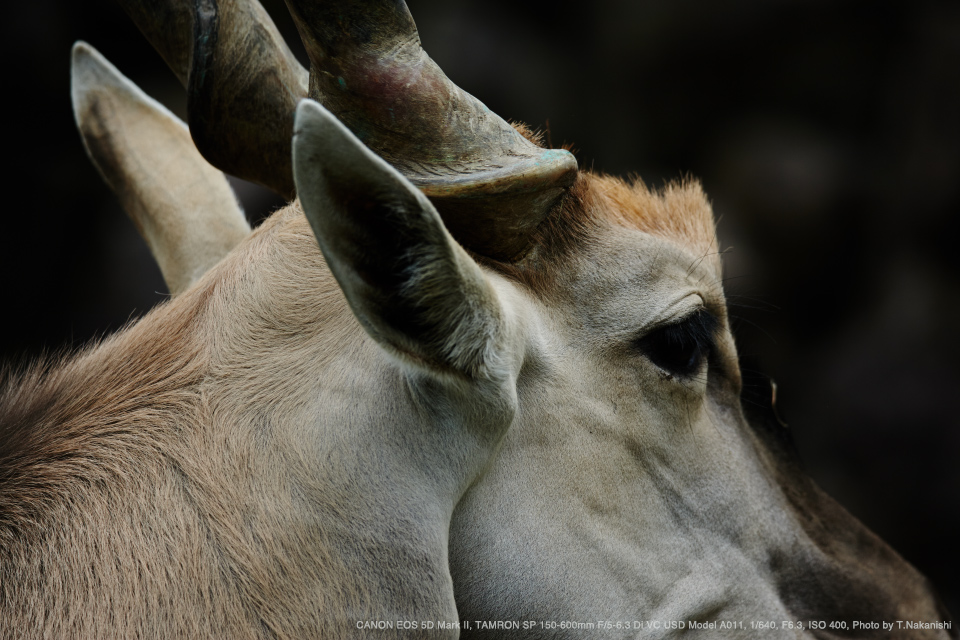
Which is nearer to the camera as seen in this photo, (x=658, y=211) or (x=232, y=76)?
(x=232, y=76)

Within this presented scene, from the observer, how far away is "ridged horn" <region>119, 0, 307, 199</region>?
1932 millimetres

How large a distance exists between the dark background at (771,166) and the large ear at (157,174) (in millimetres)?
4067

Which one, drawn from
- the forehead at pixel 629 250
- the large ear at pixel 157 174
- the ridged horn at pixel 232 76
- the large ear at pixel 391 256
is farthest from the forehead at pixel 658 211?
the large ear at pixel 157 174

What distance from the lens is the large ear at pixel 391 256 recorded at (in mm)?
1356

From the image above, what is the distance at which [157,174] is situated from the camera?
2.78 m

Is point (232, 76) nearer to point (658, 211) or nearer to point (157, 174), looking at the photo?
point (157, 174)

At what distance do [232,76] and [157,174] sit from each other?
3.09 feet

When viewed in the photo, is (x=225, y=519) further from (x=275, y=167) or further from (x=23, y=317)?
(x=23, y=317)

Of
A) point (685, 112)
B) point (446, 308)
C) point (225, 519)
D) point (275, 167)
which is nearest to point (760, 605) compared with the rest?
point (446, 308)

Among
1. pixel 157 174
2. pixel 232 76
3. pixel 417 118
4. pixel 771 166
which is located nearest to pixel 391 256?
pixel 417 118

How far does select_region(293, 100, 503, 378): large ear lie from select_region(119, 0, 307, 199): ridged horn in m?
0.76

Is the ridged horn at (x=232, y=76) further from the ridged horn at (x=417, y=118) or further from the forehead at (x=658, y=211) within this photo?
the forehead at (x=658, y=211)

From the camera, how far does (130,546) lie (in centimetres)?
154

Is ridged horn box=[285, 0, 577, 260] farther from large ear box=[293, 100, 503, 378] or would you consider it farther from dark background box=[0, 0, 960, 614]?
dark background box=[0, 0, 960, 614]
